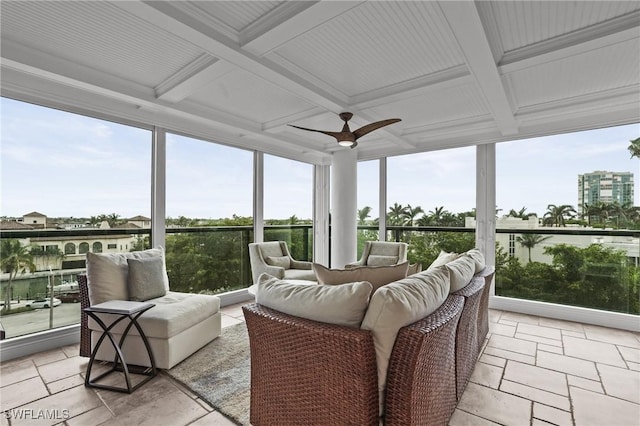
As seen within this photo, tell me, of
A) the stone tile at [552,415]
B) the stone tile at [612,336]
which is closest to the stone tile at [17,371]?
the stone tile at [552,415]

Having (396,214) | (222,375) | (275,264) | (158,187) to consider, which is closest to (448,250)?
(396,214)

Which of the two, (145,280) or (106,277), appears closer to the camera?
(106,277)

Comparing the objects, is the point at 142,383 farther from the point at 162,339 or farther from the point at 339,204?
the point at 339,204

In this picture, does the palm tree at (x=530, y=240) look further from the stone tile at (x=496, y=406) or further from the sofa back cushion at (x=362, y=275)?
the sofa back cushion at (x=362, y=275)

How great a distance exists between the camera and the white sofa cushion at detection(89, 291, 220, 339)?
2508mm

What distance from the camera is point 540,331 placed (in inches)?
140

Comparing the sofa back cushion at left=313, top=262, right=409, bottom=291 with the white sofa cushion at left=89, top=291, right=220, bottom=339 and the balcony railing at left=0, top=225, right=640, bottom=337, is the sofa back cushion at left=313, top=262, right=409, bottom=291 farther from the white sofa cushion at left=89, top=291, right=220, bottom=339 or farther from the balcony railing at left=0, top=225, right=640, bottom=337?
the balcony railing at left=0, top=225, right=640, bottom=337

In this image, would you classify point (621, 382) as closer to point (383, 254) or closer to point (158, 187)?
point (383, 254)

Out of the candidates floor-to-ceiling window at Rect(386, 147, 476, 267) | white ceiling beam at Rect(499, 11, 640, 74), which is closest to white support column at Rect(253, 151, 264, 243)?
floor-to-ceiling window at Rect(386, 147, 476, 267)

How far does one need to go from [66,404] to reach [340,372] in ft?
6.45

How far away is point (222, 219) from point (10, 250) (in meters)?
2.25

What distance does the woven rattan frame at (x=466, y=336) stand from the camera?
2048mm

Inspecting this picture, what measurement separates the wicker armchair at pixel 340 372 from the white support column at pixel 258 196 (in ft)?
10.9

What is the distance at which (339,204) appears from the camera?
541cm
